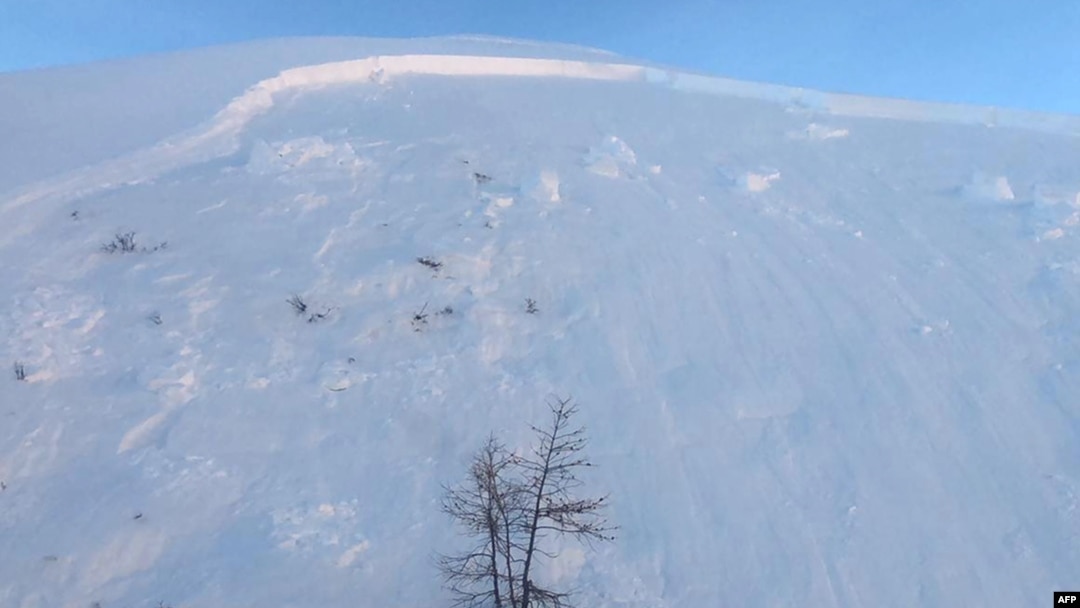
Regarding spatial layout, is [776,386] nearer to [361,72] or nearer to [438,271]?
[438,271]

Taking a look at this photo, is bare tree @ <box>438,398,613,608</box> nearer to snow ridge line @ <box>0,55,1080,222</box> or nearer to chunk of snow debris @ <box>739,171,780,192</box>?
snow ridge line @ <box>0,55,1080,222</box>

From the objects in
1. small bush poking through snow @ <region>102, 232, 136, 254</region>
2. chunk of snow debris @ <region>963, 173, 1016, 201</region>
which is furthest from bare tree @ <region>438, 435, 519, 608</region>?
chunk of snow debris @ <region>963, 173, 1016, 201</region>

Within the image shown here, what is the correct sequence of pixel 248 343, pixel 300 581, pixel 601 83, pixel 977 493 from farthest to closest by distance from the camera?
pixel 601 83
pixel 248 343
pixel 977 493
pixel 300 581

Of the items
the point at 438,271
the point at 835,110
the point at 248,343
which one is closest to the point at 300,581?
the point at 248,343

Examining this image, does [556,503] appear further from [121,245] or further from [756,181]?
[756,181]

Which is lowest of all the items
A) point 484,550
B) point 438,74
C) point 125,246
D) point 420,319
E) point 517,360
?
point 484,550

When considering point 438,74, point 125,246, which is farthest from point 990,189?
point 125,246
